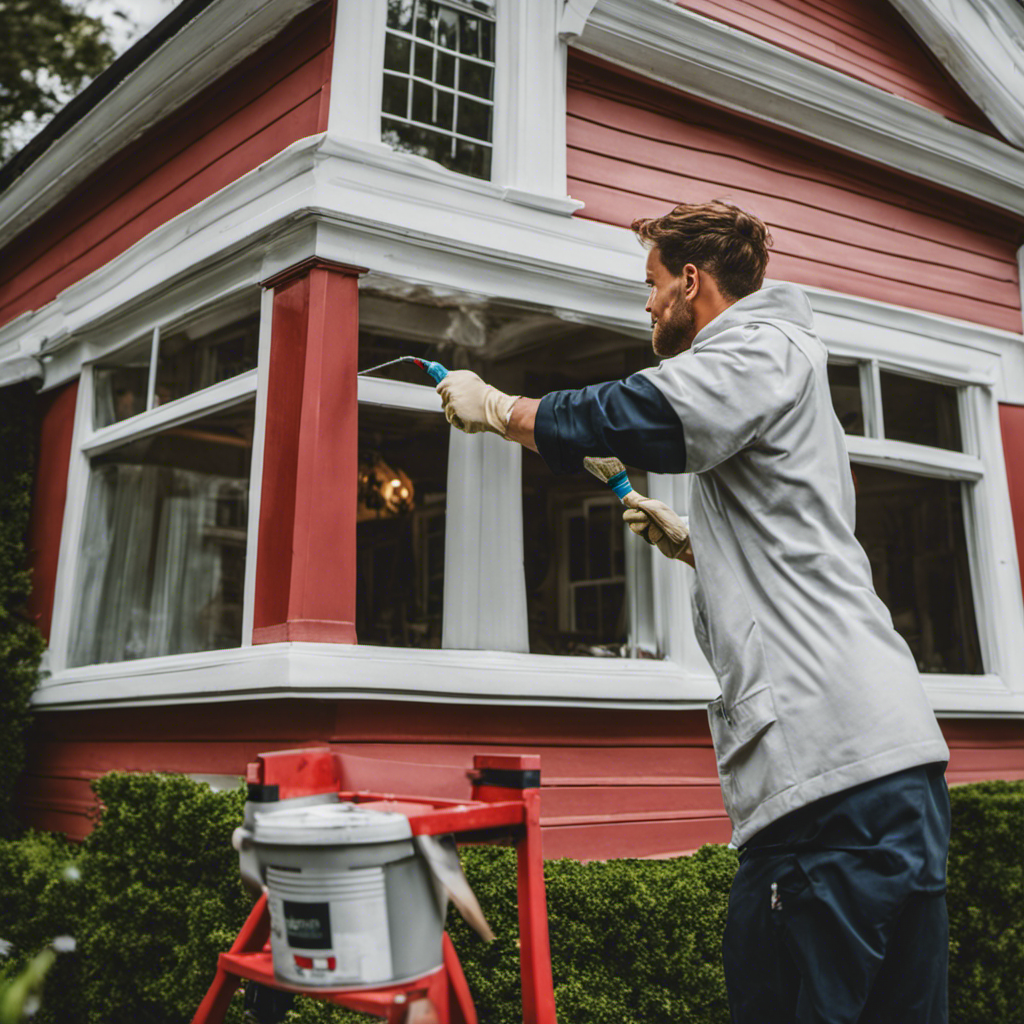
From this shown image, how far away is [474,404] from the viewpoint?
2.26m

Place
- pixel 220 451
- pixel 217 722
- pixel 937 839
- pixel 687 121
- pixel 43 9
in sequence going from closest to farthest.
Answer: pixel 937 839 → pixel 217 722 → pixel 687 121 → pixel 220 451 → pixel 43 9

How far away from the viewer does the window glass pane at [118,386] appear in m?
5.35

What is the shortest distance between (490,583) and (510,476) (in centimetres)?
48

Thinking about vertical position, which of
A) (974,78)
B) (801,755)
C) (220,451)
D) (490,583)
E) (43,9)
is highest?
(43,9)

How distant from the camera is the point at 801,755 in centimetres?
189

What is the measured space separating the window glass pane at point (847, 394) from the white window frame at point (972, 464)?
0.92 ft

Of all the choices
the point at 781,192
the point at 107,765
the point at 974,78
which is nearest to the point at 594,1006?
the point at 107,765

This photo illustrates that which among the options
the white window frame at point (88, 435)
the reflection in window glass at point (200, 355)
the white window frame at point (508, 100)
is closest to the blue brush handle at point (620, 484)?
the white window frame at point (508, 100)

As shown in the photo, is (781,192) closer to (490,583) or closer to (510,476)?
(510,476)

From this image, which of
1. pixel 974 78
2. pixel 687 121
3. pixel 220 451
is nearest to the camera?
pixel 687 121

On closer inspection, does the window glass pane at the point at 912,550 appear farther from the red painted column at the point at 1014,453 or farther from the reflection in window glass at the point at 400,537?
the reflection in window glass at the point at 400,537

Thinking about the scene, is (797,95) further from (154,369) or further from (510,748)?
(510,748)

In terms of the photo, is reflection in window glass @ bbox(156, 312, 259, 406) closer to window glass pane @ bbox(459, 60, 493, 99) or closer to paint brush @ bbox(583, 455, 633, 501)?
window glass pane @ bbox(459, 60, 493, 99)

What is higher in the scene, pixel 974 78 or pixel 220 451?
pixel 974 78
